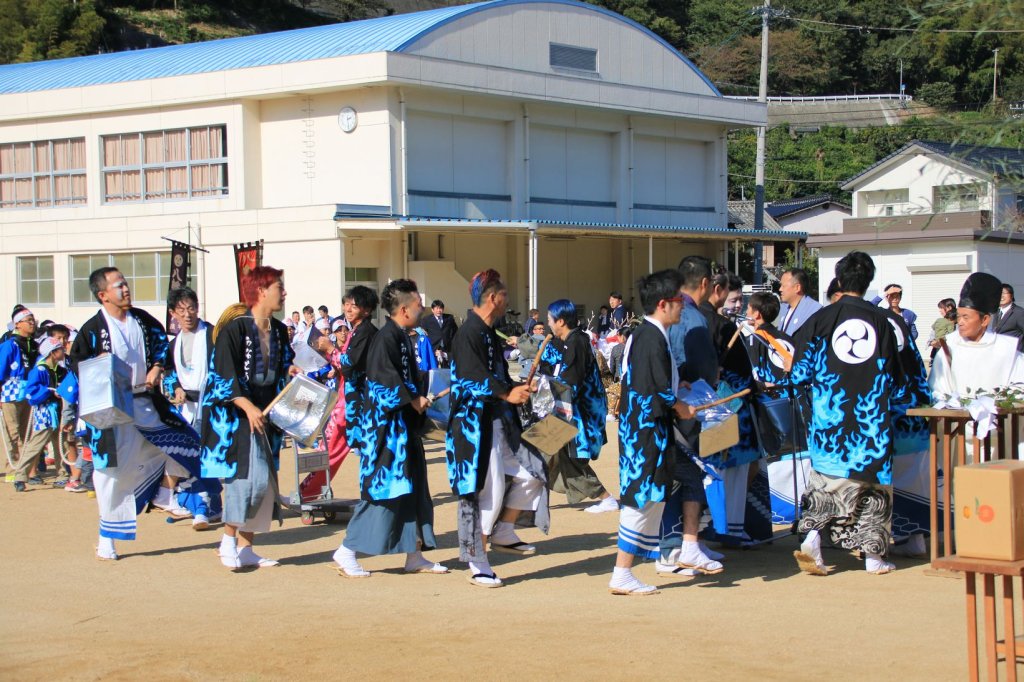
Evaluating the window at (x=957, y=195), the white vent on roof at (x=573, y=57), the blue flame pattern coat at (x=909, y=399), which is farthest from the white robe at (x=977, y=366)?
the white vent on roof at (x=573, y=57)

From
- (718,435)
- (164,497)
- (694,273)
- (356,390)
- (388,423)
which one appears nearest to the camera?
(718,435)

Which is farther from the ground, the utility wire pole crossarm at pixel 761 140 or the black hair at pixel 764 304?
the utility wire pole crossarm at pixel 761 140

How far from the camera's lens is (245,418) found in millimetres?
7609

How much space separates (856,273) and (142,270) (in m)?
24.7

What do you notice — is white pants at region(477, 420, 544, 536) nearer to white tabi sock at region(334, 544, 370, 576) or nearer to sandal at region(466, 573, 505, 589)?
sandal at region(466, 573, 505, 589)

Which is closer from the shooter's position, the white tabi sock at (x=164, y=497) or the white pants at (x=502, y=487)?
the white pants at (x=502, y=487)

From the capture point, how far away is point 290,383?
24.7ft

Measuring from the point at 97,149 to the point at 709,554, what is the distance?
2610cm

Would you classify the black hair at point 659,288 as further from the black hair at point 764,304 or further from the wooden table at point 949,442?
the black hair at point 764,304

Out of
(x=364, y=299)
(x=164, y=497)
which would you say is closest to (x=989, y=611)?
(x=364, y=299)

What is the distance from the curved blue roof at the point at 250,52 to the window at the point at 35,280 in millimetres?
4535

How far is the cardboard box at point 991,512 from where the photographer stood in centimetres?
438

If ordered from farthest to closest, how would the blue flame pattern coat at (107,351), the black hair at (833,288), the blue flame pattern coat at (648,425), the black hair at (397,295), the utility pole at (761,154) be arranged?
the utility pole at (761,154) < the blue flame pattern coat at (107,351) < the black hair at (397,295) < the black hair at (833,288) < the blue flame pattern coat at (648,425)

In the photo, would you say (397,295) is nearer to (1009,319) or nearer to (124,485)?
(124,485)
